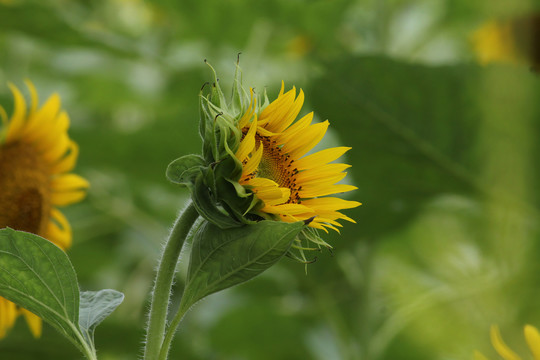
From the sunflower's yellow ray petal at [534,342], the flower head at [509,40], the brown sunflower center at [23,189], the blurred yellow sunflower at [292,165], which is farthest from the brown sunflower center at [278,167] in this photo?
the flower head at [509,40]

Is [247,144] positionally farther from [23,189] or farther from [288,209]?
[23,189]

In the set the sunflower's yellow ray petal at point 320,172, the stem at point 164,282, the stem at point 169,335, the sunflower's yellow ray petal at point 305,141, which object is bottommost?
the stem at point 169,335

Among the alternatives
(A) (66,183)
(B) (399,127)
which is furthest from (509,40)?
(A) (66,183)

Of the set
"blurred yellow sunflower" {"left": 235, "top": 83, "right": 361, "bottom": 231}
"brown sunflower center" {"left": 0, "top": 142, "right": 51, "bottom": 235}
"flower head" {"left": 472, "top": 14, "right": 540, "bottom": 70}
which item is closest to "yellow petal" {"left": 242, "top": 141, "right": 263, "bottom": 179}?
"blurred yellow sunflower" {"left": 235, "top": 83, "right": 361, "bottom": 231}

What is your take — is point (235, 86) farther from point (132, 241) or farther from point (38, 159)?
point (132, 241)

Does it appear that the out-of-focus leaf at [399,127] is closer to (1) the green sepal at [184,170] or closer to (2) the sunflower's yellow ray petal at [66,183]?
(2) the sunflower's yellow ray petal at [66,183]

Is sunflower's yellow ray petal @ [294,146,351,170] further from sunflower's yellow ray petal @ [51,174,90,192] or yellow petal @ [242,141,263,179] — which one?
sunflower's yellow ray petal @ [51,174,90,192]
